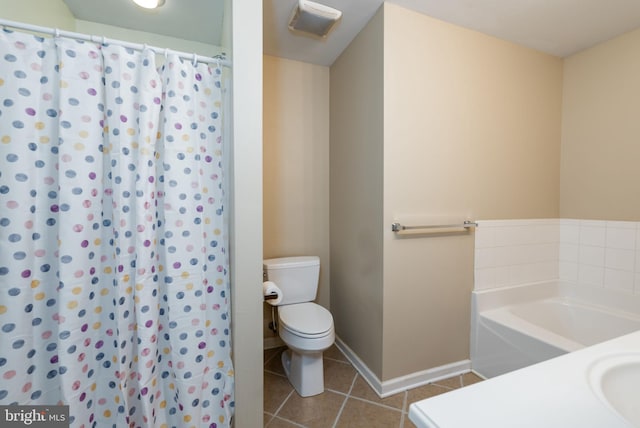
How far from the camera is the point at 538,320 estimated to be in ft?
6.50

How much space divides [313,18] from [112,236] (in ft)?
5.36

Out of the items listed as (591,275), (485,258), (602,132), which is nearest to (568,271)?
(591,275)

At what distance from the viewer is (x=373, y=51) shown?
1702mm

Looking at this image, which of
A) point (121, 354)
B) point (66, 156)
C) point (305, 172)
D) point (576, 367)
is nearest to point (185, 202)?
point (66, 156)

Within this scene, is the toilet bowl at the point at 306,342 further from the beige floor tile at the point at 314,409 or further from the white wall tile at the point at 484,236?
the white wall tile at the point at 484,236

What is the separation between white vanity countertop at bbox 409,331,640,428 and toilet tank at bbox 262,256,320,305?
59.1 inches

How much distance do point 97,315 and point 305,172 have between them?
1.63m

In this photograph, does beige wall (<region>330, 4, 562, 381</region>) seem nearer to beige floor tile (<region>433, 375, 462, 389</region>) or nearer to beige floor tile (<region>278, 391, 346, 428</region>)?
beige floor tile (<region>433, 375, 462, 389</region>)

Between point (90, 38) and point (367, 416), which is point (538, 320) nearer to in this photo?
point (367, 416)

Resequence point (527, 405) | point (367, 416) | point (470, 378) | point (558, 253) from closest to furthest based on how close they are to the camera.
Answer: point (527, 405) < point (367, 416) < point (470, 378) < point (558, 253)

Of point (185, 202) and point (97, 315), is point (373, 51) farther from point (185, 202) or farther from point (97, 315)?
point (97, 315)

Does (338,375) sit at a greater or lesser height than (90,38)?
lesser

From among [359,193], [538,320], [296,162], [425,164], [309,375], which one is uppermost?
[296,162]

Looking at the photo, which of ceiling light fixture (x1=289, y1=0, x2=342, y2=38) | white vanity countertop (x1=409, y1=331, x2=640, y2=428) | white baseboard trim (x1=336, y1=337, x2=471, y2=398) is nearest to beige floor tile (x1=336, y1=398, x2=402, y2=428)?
white baseboard trim (x1=336, y1=337, x2=471, y2=398)
